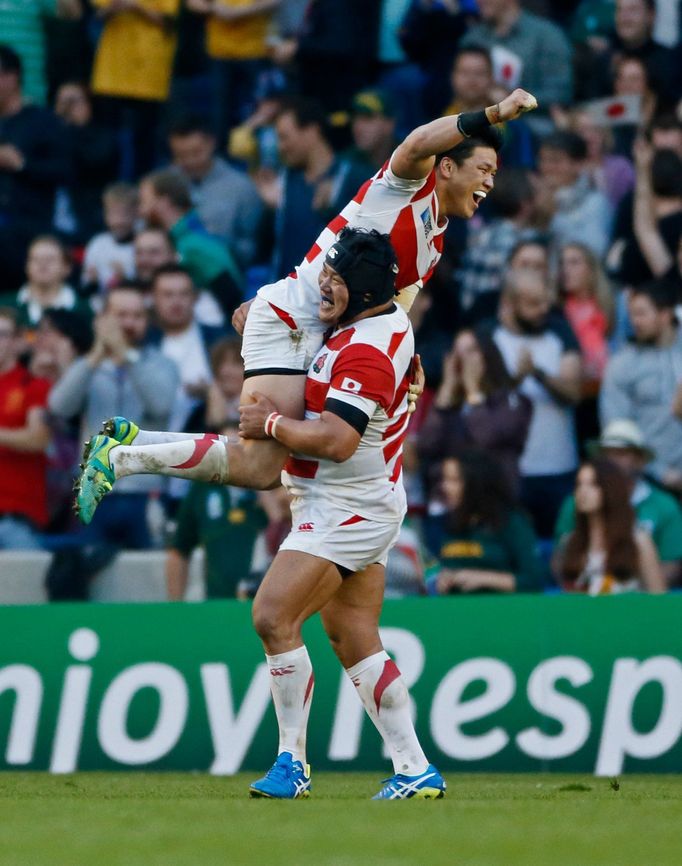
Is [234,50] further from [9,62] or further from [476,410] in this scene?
[476,410]

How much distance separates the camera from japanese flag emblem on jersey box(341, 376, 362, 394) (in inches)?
293

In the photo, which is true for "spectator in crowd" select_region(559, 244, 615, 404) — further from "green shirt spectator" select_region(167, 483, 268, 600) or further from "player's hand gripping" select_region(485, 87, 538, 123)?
"player's hand gripping" select_region(485, 87, 538, 123)

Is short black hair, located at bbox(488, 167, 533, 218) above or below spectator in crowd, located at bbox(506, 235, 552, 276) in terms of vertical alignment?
above

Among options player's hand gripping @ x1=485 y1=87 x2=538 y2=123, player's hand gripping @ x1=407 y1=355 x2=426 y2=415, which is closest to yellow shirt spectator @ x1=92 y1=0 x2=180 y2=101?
player's hand gripping @ x1=407 y1=355 x2=426 y2=415

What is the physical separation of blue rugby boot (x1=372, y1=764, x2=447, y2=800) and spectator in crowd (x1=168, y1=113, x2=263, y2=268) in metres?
7.24

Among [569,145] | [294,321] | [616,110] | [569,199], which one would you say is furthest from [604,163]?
[294,321]

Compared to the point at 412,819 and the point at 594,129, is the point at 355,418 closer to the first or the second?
the point at 412,819

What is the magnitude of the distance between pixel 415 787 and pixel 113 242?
7.74 meters

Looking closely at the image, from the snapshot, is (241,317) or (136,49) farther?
(136,49)

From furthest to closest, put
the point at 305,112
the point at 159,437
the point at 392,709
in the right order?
the point at 305,112
the point at 159,437
the point at 392,709

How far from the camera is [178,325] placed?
13320mm

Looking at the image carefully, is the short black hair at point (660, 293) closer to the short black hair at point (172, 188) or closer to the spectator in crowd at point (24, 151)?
the short black hair at point (172, 188)

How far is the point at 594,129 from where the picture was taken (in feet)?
45.8

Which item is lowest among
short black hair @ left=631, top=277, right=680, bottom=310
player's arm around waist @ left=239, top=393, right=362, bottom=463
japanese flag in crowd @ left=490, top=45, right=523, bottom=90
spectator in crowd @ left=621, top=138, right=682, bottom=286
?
player's arm around waist @ left=239, top=393, right=362, bottom=463
